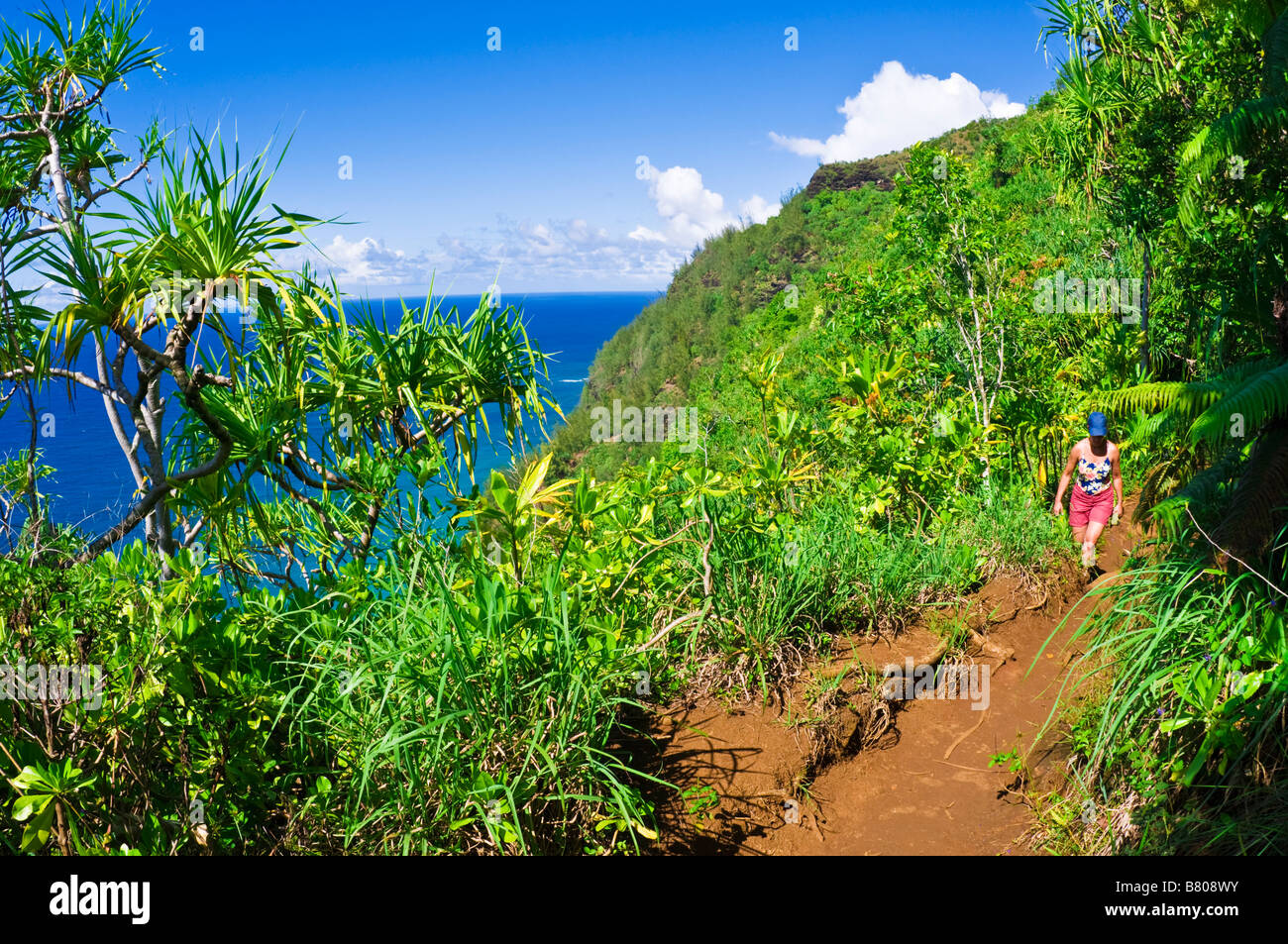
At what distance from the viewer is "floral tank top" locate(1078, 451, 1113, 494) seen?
526 cm

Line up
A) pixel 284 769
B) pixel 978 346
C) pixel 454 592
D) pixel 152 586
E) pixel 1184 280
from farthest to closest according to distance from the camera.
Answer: pixel 978 346 → pixel 1184 280 → pixel 454 592 → pixel 284 769 → pixel 152 586

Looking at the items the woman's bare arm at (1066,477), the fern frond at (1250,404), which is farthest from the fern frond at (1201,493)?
the woman's bare arm at (1066,477)

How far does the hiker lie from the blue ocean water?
133 inches

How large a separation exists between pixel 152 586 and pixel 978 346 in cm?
645

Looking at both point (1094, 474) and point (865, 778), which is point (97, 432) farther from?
point (865, 778)

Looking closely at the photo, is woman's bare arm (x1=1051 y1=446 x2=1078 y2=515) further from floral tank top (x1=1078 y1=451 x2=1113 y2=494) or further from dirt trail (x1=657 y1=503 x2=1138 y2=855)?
dirt trail (x1=657 y1=503 x2=1138 y2=855)

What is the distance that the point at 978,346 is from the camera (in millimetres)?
7016

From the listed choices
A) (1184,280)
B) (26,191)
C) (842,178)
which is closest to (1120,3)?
(1184,280)

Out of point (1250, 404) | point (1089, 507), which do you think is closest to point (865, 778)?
point (1250, 404)

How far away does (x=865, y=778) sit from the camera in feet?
11.4

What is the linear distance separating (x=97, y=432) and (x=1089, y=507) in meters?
43.1

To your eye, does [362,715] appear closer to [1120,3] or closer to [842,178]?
[1120,3]

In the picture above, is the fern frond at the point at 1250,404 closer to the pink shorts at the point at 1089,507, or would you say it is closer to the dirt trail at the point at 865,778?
the dirt trail at the point at 865,778
